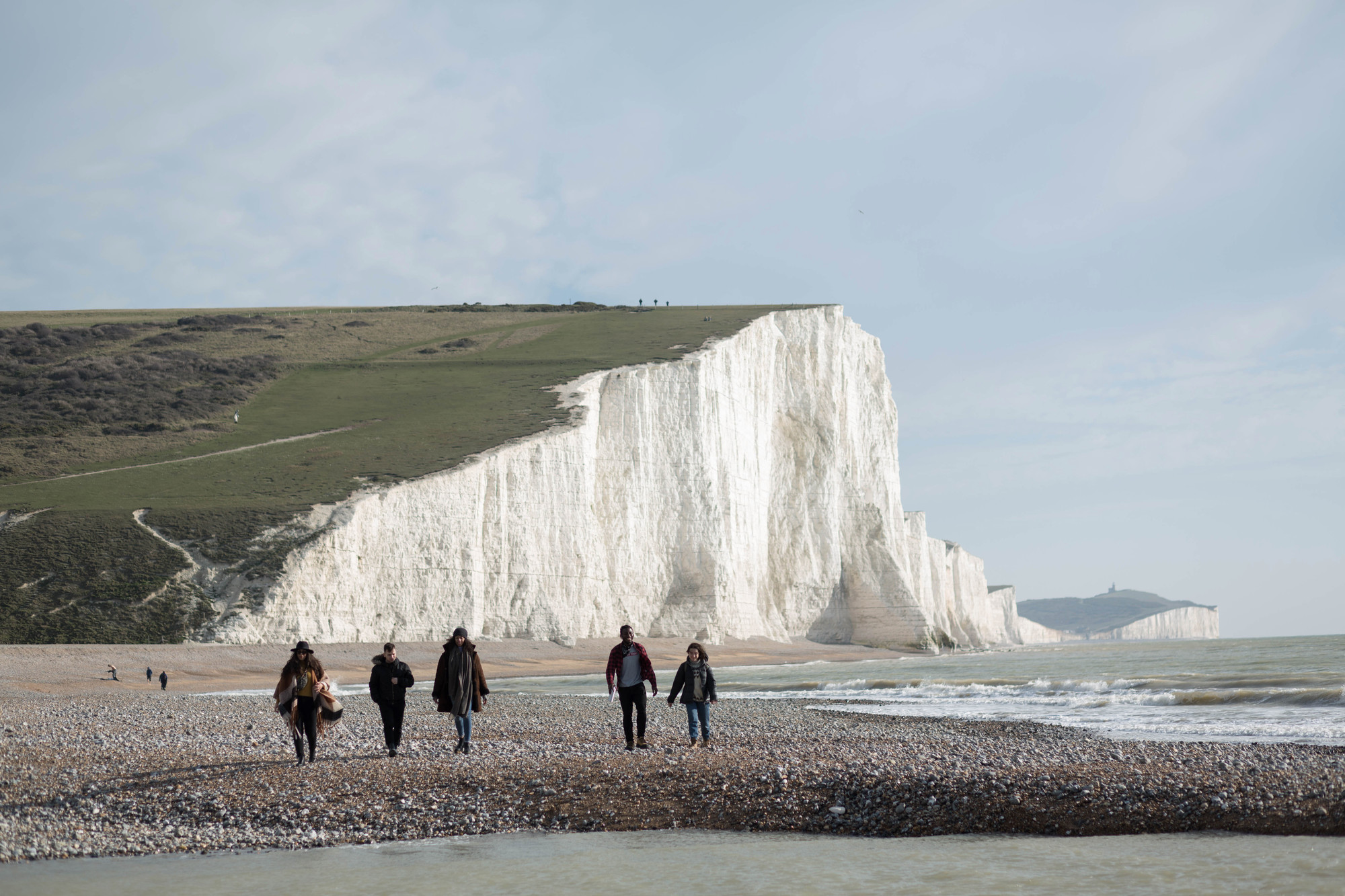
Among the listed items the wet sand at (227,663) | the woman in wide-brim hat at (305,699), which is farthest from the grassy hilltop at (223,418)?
the woman in wide-brim hat at (305,699)

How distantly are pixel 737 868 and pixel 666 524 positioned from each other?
41.3 metres

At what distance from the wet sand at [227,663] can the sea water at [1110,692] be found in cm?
352

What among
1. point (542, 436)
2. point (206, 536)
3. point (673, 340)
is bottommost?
point (206, 536)

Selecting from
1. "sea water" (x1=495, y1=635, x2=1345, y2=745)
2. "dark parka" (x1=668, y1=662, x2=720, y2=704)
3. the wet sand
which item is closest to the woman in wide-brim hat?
"dark parka" (x1=668, y1=662, x2=720, y2=704)

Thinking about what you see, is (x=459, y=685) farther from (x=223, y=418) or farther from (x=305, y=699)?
(x=223, y=418)

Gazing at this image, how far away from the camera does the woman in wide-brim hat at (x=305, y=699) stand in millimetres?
10508

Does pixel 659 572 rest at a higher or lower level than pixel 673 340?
lower

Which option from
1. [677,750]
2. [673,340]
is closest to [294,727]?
[677,750]

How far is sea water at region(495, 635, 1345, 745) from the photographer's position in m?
14.4

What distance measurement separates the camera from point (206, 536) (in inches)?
1395

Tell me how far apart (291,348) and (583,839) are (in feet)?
226

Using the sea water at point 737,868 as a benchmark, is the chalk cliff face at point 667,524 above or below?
above

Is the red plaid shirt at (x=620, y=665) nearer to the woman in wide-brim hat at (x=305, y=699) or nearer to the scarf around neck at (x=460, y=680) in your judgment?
the scarf around neck at (x=460, y=680)

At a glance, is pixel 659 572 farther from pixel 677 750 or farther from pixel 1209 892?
pixel 1209 892
